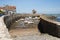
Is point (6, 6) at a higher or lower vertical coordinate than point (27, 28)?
lower

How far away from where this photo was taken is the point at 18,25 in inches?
911

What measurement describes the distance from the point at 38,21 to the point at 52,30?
9347 millimetres

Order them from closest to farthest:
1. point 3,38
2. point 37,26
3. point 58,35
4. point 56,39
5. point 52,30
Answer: point 3,38 → point 56,39 → point 58,35 → point 52,30 → point 37,26

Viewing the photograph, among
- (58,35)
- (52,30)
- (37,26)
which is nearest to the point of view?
(58,35)

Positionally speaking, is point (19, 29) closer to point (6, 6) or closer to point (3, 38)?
point (3, 38)

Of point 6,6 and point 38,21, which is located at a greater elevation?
point 38,21

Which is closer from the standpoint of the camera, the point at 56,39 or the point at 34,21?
the point at 56,39

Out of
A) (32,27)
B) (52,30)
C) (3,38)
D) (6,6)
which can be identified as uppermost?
(3,38)

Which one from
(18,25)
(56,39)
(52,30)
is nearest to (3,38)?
(56,39)

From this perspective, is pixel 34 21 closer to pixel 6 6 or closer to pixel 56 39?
pixel 56 39

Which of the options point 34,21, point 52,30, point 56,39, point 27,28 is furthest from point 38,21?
point 56,39

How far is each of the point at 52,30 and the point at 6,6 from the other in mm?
33678

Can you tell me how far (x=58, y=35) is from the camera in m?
13.6

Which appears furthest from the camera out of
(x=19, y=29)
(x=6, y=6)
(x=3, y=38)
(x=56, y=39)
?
(x=6, y=6)
